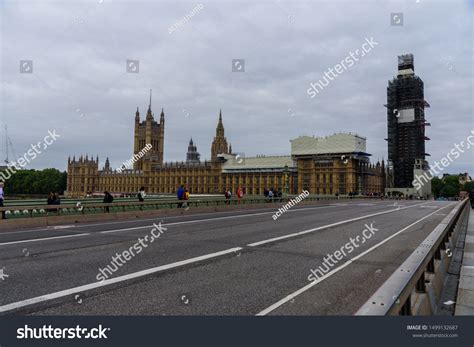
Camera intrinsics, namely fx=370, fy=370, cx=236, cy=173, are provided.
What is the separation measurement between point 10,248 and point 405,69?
538 ft

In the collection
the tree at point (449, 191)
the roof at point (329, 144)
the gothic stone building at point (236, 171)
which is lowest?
the tree at point (449, 191)

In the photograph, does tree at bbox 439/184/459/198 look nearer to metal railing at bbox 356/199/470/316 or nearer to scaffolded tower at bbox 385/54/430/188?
scaffolded tower at bbox 385/54/430/188

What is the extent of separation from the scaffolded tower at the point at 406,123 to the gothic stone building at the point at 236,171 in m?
11.7

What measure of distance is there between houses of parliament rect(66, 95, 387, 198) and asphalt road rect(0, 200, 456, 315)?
97.6 meters

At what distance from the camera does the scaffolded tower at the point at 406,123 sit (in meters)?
140

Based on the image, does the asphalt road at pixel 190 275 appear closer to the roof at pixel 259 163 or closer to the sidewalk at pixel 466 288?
the sidewalk at pixel 466 288

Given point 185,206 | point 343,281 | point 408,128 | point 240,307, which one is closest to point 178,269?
point 240,307

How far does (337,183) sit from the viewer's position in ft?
449

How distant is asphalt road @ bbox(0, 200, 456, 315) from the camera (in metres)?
5.52

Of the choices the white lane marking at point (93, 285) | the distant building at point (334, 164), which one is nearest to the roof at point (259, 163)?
the distant building at point (334, 164)

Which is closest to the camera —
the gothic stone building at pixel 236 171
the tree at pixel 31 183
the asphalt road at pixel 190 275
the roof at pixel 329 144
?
the asphalt road at pixel 190 275

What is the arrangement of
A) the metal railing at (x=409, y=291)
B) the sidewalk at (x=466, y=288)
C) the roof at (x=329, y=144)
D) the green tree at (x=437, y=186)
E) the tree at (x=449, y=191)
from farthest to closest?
the green tree at (x=437, y=186)
the tree at (x=449, y=191)
the roof at (x=329, y=144)
the sidewalk at (x=466, y=288)
the metal railing at (x=409, y=291)

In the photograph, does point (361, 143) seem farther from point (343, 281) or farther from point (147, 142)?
point (343, 281)

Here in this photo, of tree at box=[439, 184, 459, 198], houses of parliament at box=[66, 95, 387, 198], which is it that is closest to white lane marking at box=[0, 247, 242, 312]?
houses of parliament at box=[66, 95, 387, 198]
